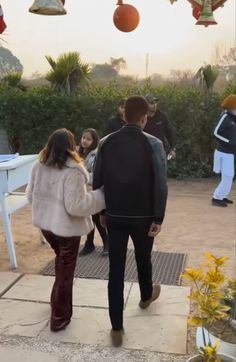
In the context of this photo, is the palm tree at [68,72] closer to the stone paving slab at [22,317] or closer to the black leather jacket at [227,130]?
the black leather jacket at [227,130]

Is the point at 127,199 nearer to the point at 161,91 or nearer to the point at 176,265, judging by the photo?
the point at 176,265

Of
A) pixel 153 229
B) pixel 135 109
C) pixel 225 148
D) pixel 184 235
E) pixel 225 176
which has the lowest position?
pixel 184 235

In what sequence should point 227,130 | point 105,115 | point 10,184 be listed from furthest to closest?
1. point 105,115
2. point 227,130
3. point 10,184

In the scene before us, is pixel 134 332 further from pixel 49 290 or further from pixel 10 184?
pixel 10 184

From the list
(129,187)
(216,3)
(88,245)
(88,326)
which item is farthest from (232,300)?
(88,245)

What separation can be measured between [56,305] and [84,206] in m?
0.81

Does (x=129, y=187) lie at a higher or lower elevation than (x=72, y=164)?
lower

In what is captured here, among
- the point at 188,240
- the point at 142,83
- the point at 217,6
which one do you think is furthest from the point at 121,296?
the point at 142,83

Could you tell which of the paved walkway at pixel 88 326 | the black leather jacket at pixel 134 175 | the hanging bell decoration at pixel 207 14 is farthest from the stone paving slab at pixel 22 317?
the hanging bell decoration at pixel 207 14

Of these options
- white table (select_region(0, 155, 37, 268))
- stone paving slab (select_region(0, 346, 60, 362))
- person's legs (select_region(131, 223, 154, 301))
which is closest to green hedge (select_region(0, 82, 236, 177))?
white table (select_region(0, 155, 37, 268))

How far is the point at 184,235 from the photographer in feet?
21.9

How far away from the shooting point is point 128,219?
354cm

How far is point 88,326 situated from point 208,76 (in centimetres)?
941

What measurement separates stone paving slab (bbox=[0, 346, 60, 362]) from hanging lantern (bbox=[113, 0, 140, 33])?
2.67m
